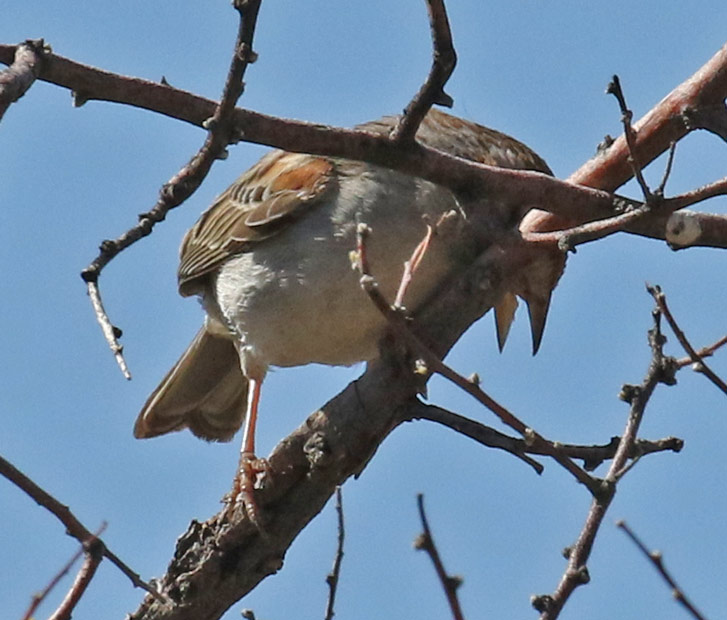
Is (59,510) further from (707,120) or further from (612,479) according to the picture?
(707,120)

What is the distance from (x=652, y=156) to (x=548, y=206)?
1.79ft

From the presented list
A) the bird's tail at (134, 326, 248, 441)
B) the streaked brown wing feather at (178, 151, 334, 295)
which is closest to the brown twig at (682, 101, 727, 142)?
the streaked brown wing feather at (178, 151, 334, 295)

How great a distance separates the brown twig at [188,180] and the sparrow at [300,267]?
1667 mm

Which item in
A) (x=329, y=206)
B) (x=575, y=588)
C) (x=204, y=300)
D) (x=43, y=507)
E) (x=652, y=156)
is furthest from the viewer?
(x=204, y=300)

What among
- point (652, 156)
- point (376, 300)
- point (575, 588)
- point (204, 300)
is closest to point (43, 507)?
point (376, 300)

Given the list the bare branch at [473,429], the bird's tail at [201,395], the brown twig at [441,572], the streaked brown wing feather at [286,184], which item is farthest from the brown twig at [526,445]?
the bird's tail at [201,395]

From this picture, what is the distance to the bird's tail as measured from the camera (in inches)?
274

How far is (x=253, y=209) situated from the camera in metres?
6.25

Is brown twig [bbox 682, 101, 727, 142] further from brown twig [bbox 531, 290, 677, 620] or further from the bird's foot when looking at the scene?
the bird's foot

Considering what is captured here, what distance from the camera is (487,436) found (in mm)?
4016

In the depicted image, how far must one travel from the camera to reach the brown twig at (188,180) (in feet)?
10.2

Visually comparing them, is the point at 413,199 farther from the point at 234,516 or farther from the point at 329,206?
the point at 234,516

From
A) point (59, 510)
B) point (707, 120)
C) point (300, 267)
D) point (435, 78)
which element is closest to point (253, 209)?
point (300, 267)

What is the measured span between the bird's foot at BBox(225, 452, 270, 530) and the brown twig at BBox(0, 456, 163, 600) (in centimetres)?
197
